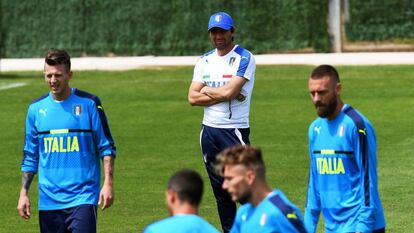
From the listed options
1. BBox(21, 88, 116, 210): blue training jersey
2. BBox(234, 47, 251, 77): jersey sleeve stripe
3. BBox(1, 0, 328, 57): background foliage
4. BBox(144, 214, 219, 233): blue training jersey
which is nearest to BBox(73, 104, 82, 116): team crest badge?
BBox(21, 88, 116, 210): blue training jersey

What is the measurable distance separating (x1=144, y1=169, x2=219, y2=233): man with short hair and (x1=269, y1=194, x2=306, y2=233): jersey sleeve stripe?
26.4 inches

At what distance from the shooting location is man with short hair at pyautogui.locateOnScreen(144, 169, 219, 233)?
23.4 feet

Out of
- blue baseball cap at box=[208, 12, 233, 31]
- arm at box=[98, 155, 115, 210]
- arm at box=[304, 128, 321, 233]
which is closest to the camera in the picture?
arm at box=[304, 128, 321, 233]

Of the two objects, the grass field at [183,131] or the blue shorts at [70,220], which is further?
the grass field at [183,131]

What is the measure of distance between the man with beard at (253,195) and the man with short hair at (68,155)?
3164mm

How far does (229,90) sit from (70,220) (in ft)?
9.73

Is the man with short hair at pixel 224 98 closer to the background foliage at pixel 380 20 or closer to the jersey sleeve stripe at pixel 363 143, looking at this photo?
Result: the jersey sleeve stripe at pixel 363 143

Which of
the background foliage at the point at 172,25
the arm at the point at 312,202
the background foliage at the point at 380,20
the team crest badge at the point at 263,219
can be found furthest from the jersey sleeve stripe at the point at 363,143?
the background foliage at the point at 380,20

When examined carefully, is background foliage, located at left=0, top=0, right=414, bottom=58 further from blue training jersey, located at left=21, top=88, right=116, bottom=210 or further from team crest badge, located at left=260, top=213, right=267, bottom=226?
A: team crest badge, located at left=260, top=213, right=267, bottom=226

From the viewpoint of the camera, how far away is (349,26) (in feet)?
128

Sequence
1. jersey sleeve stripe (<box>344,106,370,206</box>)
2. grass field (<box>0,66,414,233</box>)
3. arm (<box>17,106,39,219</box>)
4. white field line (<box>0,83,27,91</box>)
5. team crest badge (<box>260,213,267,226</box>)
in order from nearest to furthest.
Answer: team crest badge (<box>260,213,267,226</box>), jersey sleeve stripe (<box>344,106,370,206</box>), arm (<box>17,106,39,219</box>), grass field (<box>0,66,414,233</box>), white field line (<box>0,83,27,91</box>)

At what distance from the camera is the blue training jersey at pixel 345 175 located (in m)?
9.49

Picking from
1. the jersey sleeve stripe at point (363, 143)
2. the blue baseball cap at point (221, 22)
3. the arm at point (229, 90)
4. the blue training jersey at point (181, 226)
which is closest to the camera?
the blue training jersey at point (181, 226)

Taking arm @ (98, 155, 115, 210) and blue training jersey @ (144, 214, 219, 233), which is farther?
arm @ (98, 155, 115, 210)
